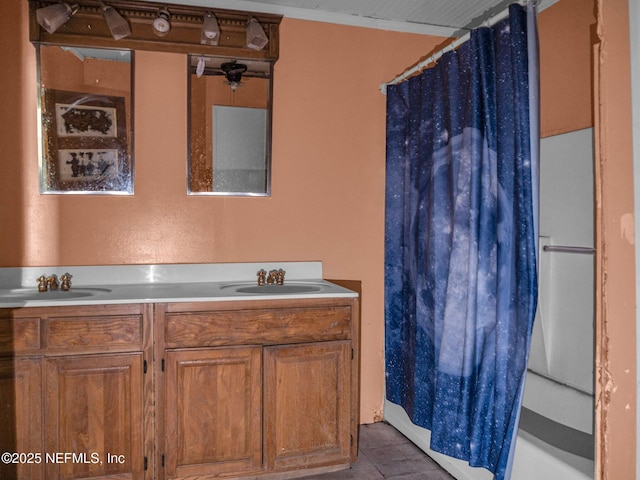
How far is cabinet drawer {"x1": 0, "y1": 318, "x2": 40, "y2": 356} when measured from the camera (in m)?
1.76

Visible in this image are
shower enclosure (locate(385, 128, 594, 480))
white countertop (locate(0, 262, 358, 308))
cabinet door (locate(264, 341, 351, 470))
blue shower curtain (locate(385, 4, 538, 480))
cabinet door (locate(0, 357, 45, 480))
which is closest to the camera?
blue shower curtain (locate(385, 4, 538, 480))

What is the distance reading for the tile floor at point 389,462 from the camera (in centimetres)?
211

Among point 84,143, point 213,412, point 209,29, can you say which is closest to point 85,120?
point 84,143

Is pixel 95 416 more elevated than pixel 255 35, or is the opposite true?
pixel 255 35

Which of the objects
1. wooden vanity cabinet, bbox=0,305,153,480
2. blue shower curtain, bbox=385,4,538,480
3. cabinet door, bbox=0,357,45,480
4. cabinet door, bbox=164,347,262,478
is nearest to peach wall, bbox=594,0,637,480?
blue shower curtain, bbox=385,4,538,480

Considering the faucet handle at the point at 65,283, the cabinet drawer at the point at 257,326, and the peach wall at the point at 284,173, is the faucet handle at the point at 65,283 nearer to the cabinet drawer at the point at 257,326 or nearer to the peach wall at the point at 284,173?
the peach wall at the point at 284,173

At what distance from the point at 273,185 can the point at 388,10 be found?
1169mm

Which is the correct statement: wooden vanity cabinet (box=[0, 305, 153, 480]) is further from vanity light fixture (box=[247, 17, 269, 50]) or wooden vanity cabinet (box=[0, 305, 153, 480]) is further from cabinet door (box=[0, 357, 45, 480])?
vanity light fixture (box=[247, 17, 269, 50])

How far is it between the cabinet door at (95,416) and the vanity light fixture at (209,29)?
1.57 m

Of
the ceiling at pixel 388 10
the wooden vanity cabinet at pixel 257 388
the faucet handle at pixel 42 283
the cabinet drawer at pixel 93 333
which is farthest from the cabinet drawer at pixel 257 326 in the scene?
the ceiling at pixel 388 10

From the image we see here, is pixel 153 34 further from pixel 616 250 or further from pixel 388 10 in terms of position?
pixel 616 250

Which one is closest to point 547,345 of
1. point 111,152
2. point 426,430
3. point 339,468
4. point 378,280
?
point 426,430

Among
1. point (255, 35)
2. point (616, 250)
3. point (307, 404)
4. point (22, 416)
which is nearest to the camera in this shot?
point (616, 250)

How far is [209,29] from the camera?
2.30m
